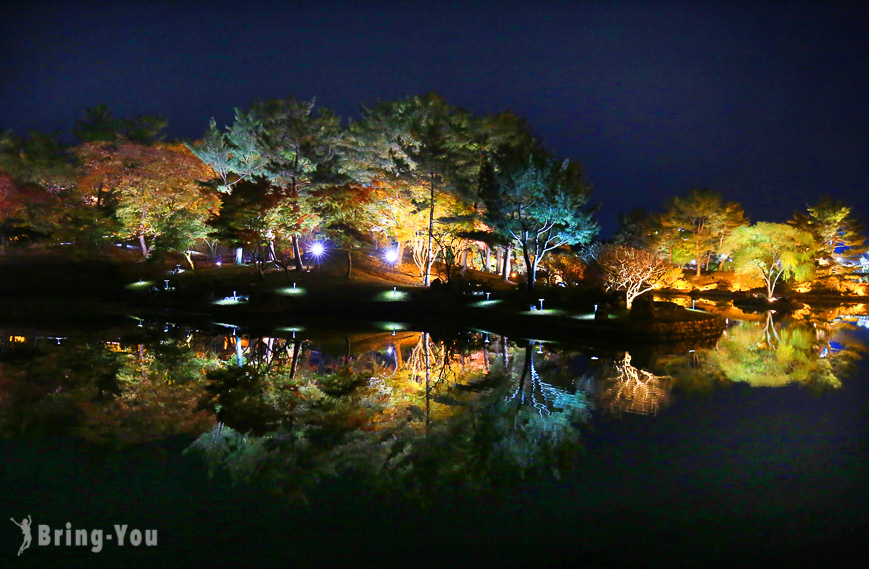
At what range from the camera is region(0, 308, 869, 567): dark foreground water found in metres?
4.31

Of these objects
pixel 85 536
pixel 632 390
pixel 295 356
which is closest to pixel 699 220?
pixel 632 390

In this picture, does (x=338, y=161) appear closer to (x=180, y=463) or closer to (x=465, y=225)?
(x=465, y=225)

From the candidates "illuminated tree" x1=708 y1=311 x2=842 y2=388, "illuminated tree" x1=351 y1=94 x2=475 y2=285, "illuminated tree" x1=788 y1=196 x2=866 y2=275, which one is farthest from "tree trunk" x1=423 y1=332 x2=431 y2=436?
"illuminated tree" x1=788 y1=196 x2=866 y2=275

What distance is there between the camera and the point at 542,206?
2395cm

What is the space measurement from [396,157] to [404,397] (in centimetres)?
2144

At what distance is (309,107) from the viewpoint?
1156 inches

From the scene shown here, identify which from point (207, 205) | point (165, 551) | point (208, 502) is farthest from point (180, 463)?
point (207, 205)

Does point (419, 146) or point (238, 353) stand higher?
point (419, 146)

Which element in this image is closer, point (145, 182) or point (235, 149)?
point (145, 182)

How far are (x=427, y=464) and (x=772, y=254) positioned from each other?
123 feet

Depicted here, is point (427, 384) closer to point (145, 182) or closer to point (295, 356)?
point (295, 356)

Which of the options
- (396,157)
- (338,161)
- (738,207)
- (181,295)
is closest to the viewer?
(181,295)

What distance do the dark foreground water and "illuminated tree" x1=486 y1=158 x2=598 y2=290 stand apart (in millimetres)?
13531

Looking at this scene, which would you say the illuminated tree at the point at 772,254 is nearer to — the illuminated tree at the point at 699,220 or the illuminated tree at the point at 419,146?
the illuminated tree at the point at 699,220
